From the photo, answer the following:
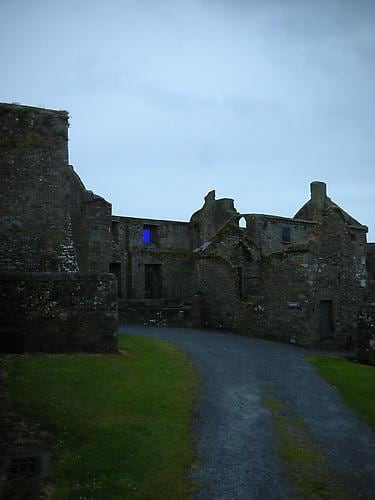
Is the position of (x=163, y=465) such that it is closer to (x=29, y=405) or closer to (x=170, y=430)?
(x=170, y=430)

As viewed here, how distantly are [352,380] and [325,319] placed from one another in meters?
7.61

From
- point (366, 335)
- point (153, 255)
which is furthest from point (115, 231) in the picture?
point (366, 335)

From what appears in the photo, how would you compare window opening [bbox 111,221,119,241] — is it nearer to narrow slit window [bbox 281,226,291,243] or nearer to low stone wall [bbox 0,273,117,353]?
narrow slit window [bbox 281,226,291,243]

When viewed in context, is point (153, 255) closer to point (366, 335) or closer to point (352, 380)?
point (366, 335)

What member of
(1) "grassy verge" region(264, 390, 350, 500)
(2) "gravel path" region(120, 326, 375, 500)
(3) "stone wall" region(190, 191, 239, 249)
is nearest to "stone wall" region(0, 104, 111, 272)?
(2) "gravel path" region(120, 326, 375, 500)

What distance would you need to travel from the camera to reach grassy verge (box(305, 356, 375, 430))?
10.8 metres

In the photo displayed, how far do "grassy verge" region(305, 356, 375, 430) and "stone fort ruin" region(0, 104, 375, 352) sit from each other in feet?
5.77

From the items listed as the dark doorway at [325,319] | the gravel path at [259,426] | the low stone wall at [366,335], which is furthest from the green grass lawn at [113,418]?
the dark doorway at [325,319]

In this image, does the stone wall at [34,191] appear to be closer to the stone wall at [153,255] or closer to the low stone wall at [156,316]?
the low stone wall at [156,316]

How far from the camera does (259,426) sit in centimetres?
938

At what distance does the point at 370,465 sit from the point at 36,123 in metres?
18.8

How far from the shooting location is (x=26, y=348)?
14383 mm

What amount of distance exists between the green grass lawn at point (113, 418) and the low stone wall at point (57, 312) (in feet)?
2.72

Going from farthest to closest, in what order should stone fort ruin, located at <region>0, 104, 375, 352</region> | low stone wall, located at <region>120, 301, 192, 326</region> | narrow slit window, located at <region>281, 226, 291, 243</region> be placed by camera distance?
narrow slit window, located at <region>281, 226, 291, 243</region>
low stone wall, located at <region>120, 301, 192, 326</region>
stone fort ruin, located at <region>0, 104, 375, 352</region>
